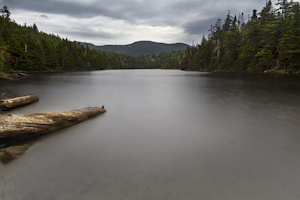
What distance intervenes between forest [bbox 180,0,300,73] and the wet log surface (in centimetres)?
5723

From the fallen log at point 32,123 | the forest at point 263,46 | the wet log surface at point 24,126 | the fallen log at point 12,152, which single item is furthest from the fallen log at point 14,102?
the forest at point 263,46

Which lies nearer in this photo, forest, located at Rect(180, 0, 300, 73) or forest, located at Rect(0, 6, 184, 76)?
forest, located at Rect(180, 0, 300, 73)

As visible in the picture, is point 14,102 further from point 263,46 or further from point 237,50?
point 237,50

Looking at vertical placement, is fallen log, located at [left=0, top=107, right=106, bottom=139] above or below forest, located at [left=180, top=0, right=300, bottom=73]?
below

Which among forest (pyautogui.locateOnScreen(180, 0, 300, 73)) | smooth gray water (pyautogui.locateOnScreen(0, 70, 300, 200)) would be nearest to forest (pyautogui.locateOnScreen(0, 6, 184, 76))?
smooth gray water (pyautogui.locateOnScreen(0, 70, 300, 200))

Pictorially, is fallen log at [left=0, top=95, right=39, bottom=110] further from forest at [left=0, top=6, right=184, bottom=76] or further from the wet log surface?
forest at [left=0, top=6, right=184, bottom=76]

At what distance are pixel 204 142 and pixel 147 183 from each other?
133 inches

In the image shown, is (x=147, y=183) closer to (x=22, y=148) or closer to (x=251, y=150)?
(x=251, y=150)

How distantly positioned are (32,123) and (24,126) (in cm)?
33

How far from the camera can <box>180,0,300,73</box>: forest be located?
46.9m

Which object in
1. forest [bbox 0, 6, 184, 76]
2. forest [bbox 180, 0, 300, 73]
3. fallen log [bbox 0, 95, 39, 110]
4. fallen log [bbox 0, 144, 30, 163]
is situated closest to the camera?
fallen log [bbox 0, 144, 30, 163]

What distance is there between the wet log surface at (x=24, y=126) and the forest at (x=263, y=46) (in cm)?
5723

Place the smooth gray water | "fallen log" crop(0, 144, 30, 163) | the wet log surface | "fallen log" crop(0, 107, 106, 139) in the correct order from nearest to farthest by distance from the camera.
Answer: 1. the smooth gray water
2. "fallen log" crop(0, 144, 30, 163)
3. the wet log surface
4. "fallen log" crop(0, 107, 106, 139)

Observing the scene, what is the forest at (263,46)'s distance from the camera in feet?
154
